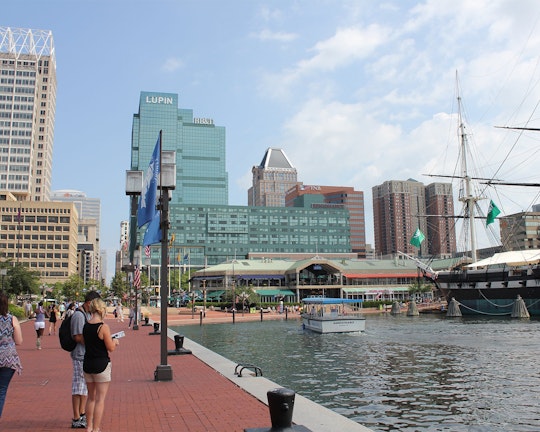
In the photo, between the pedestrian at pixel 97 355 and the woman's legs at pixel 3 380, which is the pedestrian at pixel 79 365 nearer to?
the pedestrian at pixel 97 355

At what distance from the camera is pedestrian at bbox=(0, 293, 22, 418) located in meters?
7.33

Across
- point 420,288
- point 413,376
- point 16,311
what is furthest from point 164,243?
point 420,288

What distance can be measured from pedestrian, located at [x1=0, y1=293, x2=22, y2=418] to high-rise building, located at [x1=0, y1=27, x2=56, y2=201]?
163m

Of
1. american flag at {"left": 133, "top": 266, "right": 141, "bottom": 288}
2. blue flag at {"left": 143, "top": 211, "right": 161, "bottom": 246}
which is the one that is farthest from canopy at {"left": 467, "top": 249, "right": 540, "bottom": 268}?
blue flag at {"left": 143, "top": 211, "right": 161, "bottom": 246}

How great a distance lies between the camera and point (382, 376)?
703 inches

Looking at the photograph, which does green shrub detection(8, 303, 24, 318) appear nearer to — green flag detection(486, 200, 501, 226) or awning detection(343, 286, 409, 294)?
green flag detection(486, 200, 501, 226)

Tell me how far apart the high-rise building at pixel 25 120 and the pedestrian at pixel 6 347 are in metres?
163

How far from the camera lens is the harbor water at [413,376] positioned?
39.1 feet

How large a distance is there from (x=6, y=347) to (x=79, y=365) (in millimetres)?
1503

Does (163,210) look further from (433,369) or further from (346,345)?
(346,345)

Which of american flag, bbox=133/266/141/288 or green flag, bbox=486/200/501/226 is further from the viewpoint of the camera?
green flag, bbox=486/200/501/226

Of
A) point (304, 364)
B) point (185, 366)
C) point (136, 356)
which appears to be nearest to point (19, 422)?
point (185, 366)

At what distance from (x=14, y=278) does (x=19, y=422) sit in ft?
189

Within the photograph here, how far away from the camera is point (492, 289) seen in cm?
6844
